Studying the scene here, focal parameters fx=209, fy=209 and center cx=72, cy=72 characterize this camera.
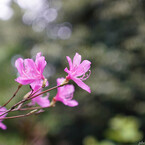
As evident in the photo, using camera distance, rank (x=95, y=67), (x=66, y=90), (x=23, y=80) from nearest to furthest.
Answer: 1. (x=23, y=80)
2. (x=66, y=90)
3. (x=95, y=67)

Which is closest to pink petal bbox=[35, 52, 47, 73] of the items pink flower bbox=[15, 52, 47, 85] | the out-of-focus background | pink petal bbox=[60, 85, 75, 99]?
pink flower bbox=[15, 52, 47, 85]

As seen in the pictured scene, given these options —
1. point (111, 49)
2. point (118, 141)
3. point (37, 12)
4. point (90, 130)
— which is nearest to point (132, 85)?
point (111, 49)

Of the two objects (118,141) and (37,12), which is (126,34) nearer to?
(118,141)

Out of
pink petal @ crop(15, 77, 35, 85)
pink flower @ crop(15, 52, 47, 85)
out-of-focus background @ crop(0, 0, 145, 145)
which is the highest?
out-of-focus background @ crop(0, 0, 145, 145)

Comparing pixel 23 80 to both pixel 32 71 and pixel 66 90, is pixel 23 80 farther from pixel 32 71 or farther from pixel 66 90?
pixel 66 90

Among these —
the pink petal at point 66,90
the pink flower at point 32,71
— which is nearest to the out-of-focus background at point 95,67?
the pink petal at point 66,90

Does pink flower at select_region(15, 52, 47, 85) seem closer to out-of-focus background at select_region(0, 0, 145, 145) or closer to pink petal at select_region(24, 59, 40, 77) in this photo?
pink petal at select_region(24, 59, 40, 77)

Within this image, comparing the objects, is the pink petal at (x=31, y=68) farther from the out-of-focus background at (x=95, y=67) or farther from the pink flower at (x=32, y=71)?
the out-of-focus background at (x=95, y=67)

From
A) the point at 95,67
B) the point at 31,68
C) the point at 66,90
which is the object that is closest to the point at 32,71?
the point at 31,68

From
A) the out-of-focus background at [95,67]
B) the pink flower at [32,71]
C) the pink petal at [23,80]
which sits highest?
the out-of-focus background at [95,67]

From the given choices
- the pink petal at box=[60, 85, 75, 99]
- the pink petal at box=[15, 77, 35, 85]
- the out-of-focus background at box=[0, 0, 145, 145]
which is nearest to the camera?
the pink petal at box=[15, 77, 35, 85]

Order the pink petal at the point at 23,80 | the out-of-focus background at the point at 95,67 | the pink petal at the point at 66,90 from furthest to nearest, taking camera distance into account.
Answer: the out-of-focus background at the point at 95,67 → the pink petal at the point at 66,90 → the pink petal at the point at 23,80
